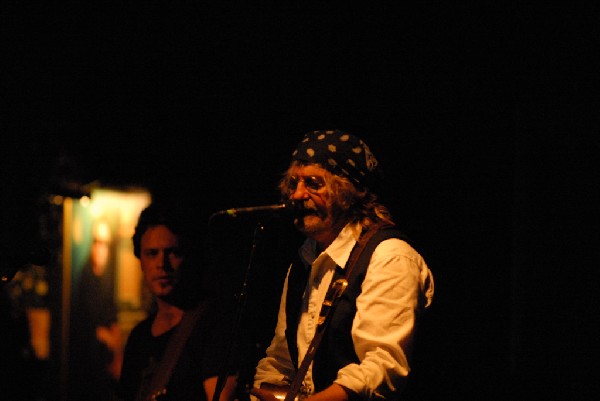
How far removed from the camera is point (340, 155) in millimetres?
3416

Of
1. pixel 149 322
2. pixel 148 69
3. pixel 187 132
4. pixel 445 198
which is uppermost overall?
pixel 148 69

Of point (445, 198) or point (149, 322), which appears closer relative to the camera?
point (445, 198)

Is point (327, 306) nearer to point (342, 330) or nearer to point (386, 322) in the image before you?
point (342, 330)

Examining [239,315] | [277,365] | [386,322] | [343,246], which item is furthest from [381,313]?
[277,365]

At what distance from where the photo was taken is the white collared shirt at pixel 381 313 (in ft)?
9.24

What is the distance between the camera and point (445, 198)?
3857 millimetres

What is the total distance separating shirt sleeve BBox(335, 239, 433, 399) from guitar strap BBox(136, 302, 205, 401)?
46.8 inches

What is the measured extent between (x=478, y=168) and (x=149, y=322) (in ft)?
6.88

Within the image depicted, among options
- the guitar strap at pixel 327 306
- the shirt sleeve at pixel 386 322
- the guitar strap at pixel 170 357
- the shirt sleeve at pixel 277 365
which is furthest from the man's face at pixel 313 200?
the guitar strap at pixel 170 357

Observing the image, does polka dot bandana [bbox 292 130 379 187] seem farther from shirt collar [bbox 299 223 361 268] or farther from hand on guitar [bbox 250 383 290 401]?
hand on guitar [bbox 250 383 290 401]

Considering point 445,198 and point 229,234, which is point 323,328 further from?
point 229,234

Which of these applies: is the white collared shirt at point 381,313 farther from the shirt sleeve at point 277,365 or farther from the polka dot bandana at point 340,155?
the polka dot bandana at point 340,155

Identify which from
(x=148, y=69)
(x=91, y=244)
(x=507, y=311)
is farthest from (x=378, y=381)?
(x=91, y=244)

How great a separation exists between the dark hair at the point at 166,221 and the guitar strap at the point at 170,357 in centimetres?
41
